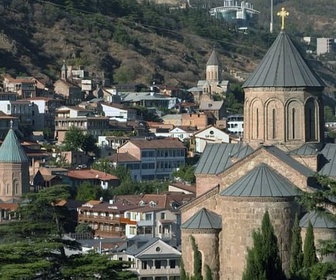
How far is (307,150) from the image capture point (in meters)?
41.1

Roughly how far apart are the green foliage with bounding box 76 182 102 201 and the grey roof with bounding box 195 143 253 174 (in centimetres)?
2656

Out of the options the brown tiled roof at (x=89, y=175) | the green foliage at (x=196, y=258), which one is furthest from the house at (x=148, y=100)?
the green foliage at (x=196, y=258)

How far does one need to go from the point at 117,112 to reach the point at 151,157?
16768 millimetres

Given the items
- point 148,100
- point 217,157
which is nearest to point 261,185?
point 217,157

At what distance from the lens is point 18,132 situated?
89875 millimetres

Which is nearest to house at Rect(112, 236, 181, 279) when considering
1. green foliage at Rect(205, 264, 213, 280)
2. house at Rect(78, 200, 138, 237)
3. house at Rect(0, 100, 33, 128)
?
house at Rect(78, 200, 138, 237)

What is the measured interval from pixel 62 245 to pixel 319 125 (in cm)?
1077

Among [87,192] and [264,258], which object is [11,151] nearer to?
[87,192]

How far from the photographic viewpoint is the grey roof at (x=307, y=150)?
1614 inches

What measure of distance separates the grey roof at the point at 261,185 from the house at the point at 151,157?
42.9 metres

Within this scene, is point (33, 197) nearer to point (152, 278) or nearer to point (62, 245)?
point (62, 245)

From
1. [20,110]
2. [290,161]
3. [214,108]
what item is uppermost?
[214,108]

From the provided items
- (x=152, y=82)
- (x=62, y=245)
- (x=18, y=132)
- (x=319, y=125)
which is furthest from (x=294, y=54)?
(x=152, y=82)

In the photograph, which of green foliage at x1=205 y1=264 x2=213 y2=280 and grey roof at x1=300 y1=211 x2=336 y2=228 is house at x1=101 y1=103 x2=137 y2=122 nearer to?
green foliage at x1=205 y1=264 x2=213 y2=280
